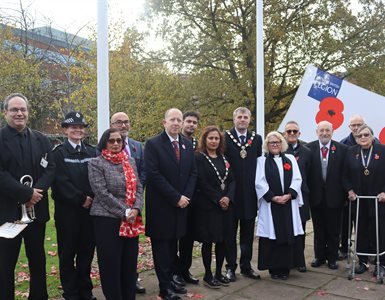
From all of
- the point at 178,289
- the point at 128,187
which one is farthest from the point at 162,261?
the point at 128,187

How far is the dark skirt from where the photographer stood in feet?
18.3

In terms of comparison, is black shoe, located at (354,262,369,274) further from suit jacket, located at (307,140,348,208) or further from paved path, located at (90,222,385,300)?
suit jacket, located at (307,140,348,208)

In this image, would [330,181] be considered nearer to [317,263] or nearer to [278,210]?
[278,210]

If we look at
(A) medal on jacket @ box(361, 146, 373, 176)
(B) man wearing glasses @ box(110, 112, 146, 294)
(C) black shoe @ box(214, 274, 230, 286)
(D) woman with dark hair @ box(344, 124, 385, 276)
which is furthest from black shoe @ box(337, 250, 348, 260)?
(B) man wearing glasses @ box(110, 112, 146, 294)

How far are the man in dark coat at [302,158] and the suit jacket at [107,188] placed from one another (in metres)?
2.58

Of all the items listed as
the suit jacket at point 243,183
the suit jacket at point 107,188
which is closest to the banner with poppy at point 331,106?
the suit jacket at point 243,183

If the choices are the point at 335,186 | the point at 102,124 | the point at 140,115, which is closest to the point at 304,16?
the point at 140,115

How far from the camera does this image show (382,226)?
582 cm

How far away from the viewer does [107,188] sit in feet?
13.8

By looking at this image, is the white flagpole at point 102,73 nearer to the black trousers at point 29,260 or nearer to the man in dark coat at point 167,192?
the man in dark coat at point 167,192

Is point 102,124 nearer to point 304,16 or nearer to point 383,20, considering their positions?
point 304,16

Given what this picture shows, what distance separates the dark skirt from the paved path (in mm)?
186

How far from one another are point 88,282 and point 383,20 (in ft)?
45.8

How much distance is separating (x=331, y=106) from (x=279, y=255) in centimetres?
410
